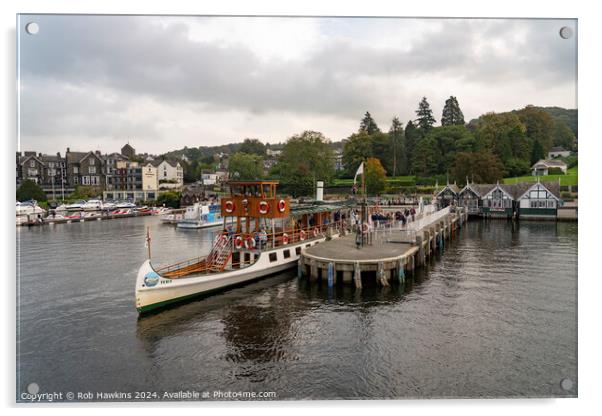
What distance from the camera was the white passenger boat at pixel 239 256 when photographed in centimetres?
1945

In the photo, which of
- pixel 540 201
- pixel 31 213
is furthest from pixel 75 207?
pixel 540 201

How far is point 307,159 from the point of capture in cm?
9681

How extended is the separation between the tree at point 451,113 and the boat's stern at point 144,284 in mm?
95823

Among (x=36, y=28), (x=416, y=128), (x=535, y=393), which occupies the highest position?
(x=416, y=128)

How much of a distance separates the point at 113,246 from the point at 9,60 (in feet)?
104

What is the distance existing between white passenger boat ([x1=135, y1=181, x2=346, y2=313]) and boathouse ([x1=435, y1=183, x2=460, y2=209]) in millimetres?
43837

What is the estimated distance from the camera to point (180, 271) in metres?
22.4

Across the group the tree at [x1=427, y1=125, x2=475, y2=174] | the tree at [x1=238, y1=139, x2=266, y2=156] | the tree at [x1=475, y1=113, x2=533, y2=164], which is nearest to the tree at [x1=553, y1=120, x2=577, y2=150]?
the tree at [x1=475, y1=113, x2=533, y2=164]

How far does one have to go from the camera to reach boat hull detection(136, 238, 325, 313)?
1873 centimetres

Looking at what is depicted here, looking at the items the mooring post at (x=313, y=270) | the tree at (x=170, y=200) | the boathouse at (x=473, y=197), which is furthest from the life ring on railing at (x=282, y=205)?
the tree at (x=170, y=200)

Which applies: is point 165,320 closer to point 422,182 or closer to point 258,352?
point 258,352

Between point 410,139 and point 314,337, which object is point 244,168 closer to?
point 410,139

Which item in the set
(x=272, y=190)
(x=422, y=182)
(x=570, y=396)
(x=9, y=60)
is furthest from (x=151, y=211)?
(x=570, y=396)

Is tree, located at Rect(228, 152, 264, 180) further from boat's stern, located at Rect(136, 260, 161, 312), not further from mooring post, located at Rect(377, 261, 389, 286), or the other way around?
boat's stern, located at Rect(136, 260, 161, 312)
